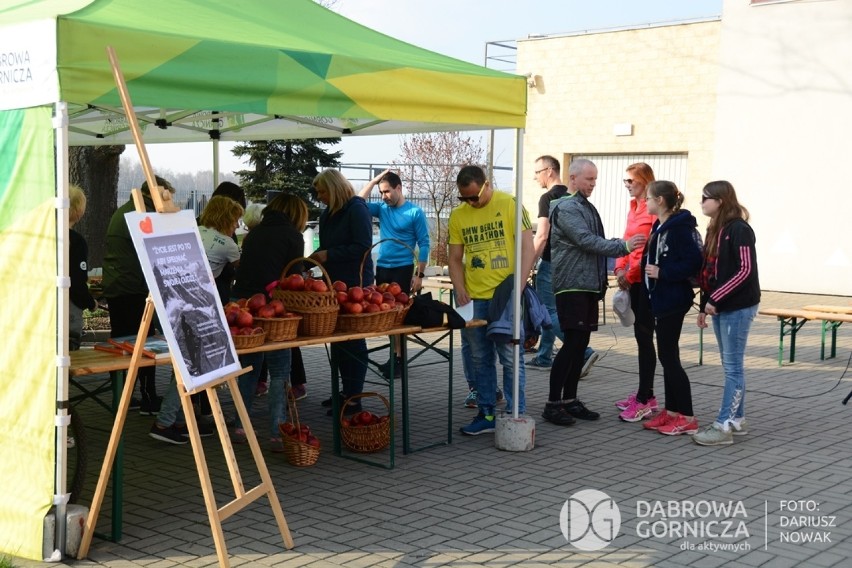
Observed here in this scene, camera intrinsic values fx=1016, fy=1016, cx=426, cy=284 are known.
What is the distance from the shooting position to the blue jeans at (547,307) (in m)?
9.51

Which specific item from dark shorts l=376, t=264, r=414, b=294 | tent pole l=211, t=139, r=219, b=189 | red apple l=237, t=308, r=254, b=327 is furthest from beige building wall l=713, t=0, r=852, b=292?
red apple l=237, t=308, r=254, b=327

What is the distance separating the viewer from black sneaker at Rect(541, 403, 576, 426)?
24.5ft

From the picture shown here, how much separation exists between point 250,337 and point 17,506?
1408 millimetres

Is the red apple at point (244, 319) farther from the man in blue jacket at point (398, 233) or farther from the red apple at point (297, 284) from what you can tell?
the man in blue jacket at point (398, 233)

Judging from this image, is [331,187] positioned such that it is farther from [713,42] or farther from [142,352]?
[713,42]

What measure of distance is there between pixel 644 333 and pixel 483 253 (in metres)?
1.51

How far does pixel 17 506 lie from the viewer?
476cm

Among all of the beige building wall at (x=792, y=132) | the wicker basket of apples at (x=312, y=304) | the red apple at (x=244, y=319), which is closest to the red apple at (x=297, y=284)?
the wicker basket of apples at (x=312, y=304)

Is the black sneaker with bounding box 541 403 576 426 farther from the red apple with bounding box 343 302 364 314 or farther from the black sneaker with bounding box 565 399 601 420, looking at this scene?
the red apple with bounding box 343 302 364 314

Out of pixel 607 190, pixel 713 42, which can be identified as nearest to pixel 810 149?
pixel 713 42

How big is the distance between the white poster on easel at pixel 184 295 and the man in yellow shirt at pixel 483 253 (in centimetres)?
245

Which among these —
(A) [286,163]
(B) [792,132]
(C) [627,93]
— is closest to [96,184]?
(C) [627,93]

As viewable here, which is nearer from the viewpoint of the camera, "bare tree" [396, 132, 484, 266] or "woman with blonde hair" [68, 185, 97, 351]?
"woman with blonde hair" [68, 185, 97, 351]

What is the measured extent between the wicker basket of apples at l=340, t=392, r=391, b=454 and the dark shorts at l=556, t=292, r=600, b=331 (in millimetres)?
1522
